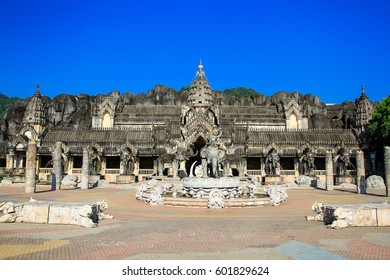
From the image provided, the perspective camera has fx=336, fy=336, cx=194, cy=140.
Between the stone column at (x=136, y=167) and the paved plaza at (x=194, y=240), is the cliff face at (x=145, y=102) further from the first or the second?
the paved plaza at (x=194, y=240)

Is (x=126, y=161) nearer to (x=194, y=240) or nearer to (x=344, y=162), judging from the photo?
(x=344, y=162)

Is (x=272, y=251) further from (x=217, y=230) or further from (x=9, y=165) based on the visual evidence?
(x=9, y=165)

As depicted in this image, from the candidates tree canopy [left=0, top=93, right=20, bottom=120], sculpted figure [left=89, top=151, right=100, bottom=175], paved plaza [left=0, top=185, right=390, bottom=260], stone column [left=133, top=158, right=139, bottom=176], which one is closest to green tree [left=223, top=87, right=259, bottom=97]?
tree canopy [left=0, top=93, right=20, bottom=120]

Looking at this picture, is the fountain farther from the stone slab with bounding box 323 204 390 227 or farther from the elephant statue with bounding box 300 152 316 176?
the elephant statue with bounding box 300 152 316 176

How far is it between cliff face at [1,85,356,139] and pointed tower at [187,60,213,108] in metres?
19.9

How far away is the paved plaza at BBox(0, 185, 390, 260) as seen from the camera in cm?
897

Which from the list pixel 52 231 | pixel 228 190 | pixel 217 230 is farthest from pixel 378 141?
pixel 52 231

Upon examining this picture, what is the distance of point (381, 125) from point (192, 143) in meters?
30.1

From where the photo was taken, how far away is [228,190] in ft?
76.4

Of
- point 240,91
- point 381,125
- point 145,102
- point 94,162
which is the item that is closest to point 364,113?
point 381,125

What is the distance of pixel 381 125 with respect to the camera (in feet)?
169

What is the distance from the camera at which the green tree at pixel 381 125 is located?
50.1m

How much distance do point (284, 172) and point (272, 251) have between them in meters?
43.3
